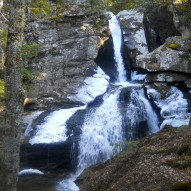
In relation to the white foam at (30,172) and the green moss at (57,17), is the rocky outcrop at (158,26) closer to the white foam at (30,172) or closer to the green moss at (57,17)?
the green moss at (57,17)

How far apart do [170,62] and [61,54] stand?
6.79m

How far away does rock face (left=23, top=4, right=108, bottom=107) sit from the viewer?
17178mm

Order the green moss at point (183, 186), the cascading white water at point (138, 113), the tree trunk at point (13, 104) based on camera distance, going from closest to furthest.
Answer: the tree trunk at point (13, 104) → the green moss at point (183, 186) → the cascading white water at point (138, 113)

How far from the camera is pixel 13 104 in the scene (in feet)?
18.2

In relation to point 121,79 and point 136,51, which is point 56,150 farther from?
point 136,51

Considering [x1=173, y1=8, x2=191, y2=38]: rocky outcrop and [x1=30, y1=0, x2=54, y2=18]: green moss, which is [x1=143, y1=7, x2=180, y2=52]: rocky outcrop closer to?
[x1=173, y1=8, x2=191, y2=38]: rocky outcrop

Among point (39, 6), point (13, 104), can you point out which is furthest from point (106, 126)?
point (13, 104)

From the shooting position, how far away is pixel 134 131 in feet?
48.1

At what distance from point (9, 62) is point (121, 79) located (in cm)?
1447

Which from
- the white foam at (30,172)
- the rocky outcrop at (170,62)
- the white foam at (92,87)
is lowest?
the white foam at (30,172)

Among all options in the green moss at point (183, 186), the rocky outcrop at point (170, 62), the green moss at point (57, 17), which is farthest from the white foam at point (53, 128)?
the green moss at point (57, 17)

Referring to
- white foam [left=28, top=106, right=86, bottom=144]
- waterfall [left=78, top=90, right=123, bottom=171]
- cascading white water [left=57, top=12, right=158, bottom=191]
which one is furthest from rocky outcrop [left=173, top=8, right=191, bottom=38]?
white foam [left=28, top=106, right=86, bottom=144]

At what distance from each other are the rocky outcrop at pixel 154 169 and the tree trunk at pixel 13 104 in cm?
271

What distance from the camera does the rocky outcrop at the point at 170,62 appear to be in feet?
54.0
